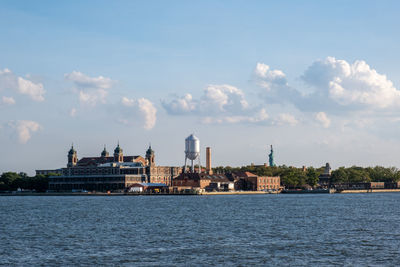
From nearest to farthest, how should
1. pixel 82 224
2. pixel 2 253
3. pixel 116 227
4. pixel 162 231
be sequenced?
pixel 2 253 → pixel 162 231 → pixel 116 227 → pixel 82 224

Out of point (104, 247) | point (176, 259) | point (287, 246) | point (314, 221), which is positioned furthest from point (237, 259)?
point (314, 221)

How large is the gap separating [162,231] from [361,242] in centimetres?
2015

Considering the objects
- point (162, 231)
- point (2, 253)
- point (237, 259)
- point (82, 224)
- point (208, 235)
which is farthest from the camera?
point (82, 224)

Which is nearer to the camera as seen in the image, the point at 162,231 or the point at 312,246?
the point at 312,246

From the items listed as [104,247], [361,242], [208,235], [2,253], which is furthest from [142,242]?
[361,242]

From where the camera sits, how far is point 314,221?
244 ft

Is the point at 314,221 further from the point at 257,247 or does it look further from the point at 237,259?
the point at 237,259

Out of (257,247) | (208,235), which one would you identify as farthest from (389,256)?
(208,235)

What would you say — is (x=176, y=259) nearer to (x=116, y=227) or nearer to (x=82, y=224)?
(x=116, y=227)

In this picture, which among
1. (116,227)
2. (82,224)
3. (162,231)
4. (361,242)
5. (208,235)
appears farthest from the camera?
(82,224)

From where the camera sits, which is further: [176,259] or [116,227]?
[116,227]

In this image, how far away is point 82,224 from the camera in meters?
72.5

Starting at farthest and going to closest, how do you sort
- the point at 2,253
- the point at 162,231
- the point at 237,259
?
the point at 162,231
the point at 2,253
the point at 237,259

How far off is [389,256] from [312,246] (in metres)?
7.21
